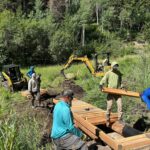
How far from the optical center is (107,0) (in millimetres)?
54719

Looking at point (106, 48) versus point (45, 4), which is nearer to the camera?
point (106, 48)

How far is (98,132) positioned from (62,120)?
2558 millimetres

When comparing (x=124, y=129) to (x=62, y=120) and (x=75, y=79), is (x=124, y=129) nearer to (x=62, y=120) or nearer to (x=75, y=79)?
(x=62, y=120)

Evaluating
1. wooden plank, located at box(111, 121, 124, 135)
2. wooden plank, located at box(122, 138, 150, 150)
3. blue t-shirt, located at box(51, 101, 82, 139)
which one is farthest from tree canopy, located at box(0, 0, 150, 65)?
blue t-shirt, located at box(51, 101, 82, 139)

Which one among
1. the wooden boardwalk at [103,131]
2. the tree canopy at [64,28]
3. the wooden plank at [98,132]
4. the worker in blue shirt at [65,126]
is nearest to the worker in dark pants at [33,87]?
the wooden boardwalk at [103,131]

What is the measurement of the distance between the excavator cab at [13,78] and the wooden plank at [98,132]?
10.3 meters

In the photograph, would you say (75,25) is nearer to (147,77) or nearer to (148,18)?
(148,18)

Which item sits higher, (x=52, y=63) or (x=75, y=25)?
(x=75, y=25)

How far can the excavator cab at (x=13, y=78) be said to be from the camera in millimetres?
21078

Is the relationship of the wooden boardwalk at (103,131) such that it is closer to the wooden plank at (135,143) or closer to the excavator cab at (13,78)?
the wooden plank at (135,143)

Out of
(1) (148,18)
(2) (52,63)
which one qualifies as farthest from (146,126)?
(1) (148,18)

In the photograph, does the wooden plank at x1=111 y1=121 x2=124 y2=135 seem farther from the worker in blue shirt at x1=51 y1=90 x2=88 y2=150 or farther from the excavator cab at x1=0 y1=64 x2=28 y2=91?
the excavator cab at x1=0 y1=64 x2=28 y2=91

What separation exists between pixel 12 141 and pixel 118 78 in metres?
4.89

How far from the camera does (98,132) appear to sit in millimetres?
9508
